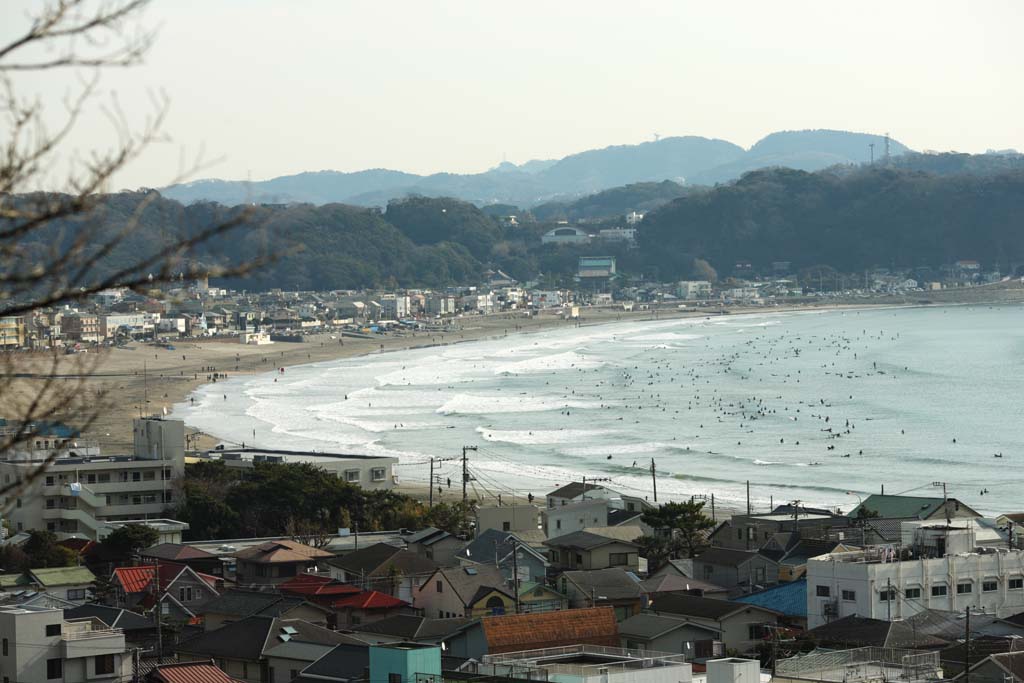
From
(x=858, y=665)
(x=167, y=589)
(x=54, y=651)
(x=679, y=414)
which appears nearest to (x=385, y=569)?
(x=167, y=589)

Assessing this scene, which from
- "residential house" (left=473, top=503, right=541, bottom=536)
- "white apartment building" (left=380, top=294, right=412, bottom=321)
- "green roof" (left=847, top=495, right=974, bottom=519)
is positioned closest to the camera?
"green roof" (left=847, top=495, right=974, bottom=519)

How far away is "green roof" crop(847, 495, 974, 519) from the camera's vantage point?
22250 mm

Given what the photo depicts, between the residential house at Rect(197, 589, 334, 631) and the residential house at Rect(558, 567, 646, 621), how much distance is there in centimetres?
307

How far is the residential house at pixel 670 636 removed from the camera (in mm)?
15094

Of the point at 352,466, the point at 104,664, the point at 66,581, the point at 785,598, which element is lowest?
the point at 785,598

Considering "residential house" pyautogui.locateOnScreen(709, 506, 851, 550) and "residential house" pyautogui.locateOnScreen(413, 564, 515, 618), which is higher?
"residential house" pyautogui.locateOnScreen(413, 564, 515, 618)

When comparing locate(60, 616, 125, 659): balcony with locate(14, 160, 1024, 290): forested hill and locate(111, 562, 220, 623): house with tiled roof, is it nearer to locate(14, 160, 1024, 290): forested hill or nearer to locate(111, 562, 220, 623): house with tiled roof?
locate(111, 562, 220, 623): house with tiled roof

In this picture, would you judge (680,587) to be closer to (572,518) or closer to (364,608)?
(364,608)

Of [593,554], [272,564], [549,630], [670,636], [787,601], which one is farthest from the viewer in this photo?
[593,554]

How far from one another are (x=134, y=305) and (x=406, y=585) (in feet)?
295

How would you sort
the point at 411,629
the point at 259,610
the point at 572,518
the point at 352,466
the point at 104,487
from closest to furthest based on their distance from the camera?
the point at 411,629, the point at 259,610, the point at 572,518, the point at 104,487, the point at 352,466

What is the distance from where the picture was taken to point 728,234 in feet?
564

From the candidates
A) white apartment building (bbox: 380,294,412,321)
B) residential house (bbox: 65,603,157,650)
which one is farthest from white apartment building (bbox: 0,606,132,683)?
white apartment building (bbox: 380,294,412,321)

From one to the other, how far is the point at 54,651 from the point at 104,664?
0.42 meters
